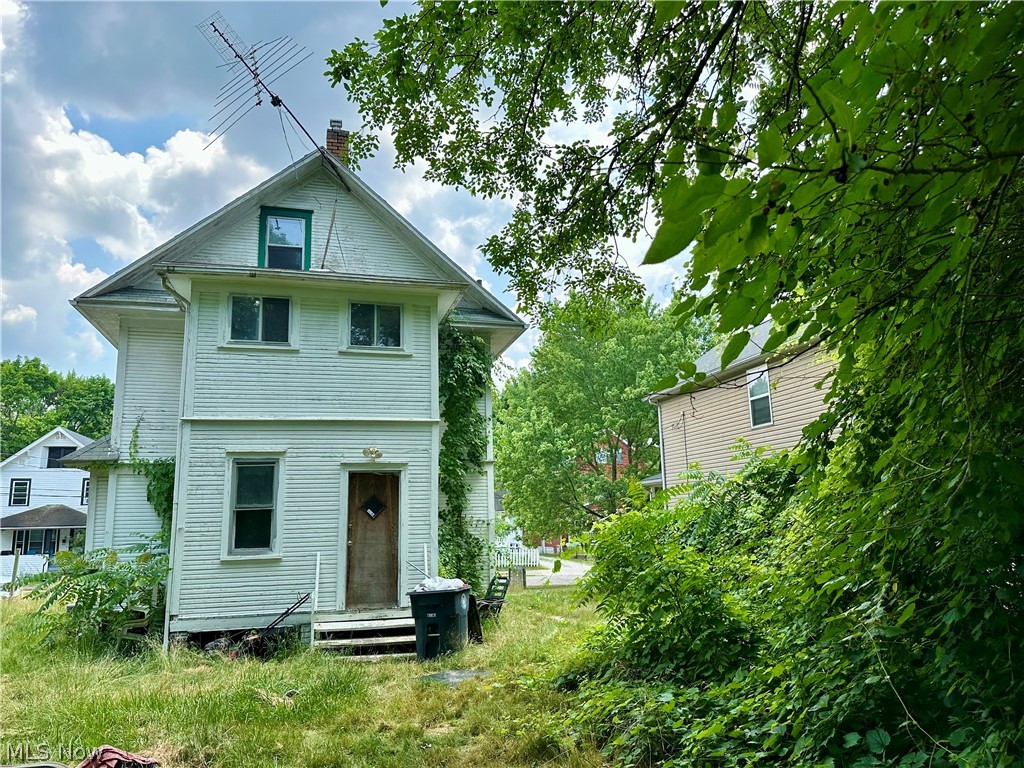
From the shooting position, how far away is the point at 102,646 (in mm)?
8836

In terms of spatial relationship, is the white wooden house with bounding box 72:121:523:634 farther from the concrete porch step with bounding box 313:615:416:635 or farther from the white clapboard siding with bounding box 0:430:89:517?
the white clapboard siding with bounding box 0:430:89:517

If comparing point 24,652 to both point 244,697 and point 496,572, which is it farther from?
point 496,572

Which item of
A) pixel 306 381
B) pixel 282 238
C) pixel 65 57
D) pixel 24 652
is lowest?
pixel 24 652

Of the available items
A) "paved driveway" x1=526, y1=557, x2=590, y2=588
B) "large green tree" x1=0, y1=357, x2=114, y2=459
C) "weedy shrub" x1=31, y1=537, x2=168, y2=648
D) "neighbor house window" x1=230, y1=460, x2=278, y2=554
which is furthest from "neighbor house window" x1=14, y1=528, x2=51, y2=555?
"neighbor house window" x1=230, y1=460, x2=278, y2=554

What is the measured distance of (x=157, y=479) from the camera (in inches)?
429

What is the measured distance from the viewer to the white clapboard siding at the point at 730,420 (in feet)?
42.3

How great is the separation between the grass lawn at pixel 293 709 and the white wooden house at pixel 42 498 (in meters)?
30.8

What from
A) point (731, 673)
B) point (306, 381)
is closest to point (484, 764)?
point (731, 673)

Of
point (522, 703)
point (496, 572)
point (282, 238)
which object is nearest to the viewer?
point (522, 703)

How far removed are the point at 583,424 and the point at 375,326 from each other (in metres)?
18.8

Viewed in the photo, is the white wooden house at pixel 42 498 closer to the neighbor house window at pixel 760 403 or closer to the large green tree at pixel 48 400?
the large green tree at pixel 48 400

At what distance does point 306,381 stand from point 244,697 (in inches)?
206

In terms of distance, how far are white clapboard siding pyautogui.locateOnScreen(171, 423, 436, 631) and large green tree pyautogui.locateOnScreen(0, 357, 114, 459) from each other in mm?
53968

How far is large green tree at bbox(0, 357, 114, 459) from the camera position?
51.7 meters
